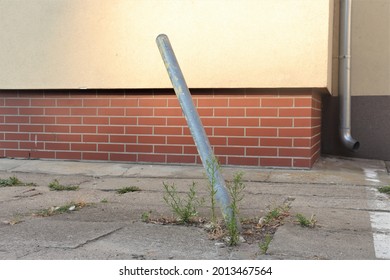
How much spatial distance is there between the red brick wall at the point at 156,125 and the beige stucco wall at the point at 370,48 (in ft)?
3.26

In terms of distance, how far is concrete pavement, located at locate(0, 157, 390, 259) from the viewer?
321 cm

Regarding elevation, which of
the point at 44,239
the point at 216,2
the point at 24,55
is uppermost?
the point at 216,2

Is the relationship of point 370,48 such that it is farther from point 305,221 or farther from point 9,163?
point 9,163

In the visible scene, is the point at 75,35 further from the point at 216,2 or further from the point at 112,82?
the point at 216,2

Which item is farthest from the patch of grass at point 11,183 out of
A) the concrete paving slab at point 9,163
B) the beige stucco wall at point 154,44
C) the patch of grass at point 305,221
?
the patch of grass at point 305,221

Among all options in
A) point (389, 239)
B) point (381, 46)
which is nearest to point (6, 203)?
point (389, 239)

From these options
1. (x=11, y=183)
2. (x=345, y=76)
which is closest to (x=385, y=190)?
(x=345, y=76)

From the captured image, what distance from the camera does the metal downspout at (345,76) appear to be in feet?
24.7

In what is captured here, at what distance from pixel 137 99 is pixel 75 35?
1.27 meters

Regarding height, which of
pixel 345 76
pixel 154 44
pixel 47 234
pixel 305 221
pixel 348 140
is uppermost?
pixel 154 44

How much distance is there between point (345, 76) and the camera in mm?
7590

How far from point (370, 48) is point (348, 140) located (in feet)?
5.13

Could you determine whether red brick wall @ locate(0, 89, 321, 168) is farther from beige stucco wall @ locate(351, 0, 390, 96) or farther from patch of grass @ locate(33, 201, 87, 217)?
patch of grass @ locate(33, 201, 87, 217)

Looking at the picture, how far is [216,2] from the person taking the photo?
Answer: 21.0ft
